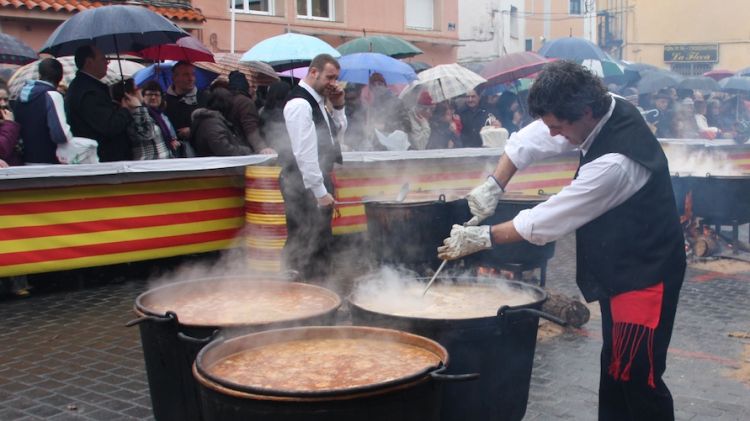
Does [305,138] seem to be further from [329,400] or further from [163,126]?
[329,400]

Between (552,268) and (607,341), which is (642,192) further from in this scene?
(552,268)

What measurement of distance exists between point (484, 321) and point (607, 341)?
67 centimetres

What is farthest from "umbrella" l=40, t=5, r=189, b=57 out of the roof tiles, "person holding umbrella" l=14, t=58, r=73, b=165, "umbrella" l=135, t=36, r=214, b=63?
the roof tiles

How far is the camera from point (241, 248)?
26.0 feet

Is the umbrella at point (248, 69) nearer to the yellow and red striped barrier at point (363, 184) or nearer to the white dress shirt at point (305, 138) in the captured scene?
the yellow and red striped barrier at point (363, 184)

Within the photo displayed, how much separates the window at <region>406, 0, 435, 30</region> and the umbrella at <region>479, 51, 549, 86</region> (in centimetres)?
1136

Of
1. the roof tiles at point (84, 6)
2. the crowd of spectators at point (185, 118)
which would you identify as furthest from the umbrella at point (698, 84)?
the roof tiles at point (84, 6)

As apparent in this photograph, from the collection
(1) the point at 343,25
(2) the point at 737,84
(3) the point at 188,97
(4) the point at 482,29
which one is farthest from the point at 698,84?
(3) the point at 188,97

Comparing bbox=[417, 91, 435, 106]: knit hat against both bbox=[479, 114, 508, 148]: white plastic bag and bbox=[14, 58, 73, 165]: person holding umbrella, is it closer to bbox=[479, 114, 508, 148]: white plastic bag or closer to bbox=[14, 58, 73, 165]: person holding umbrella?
bbox=[479, 114, 508, 148]: white plastic bag

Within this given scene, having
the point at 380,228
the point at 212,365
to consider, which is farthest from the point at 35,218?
the point at 212,365

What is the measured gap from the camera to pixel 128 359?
5.36m

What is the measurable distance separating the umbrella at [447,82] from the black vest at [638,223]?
7590 millimetres

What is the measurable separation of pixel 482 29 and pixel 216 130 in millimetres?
21779

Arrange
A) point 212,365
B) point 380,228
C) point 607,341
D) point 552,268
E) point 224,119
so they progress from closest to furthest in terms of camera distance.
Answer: point 212,365 → point 607,341 → point 380,228 → point 224,119 → point 552,268
